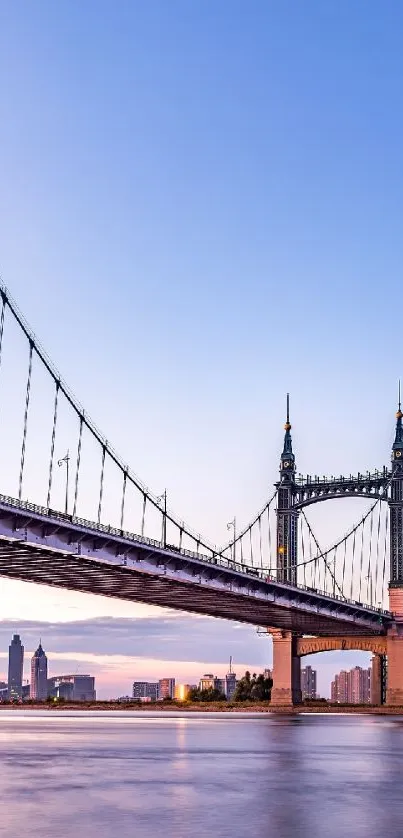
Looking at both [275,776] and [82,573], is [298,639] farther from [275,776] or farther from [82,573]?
[275,776]

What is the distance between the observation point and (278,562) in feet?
479

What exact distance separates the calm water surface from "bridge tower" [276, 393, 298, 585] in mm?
84070

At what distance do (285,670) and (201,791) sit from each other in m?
117

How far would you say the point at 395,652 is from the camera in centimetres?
14325

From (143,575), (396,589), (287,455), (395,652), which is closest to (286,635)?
(395,652)

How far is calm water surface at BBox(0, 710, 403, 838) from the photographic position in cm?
2462

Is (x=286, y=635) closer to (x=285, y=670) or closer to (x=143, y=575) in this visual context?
(x=285, y=670)

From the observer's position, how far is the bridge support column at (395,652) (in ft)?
461

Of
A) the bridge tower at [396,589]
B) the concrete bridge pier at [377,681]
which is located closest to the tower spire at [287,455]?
the bridge tower at [396,589]

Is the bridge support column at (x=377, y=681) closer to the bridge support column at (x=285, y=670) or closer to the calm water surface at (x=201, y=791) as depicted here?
the bridge support column at (x=285, y=670)

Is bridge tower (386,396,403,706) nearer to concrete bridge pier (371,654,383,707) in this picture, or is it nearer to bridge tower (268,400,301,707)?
concrete bridge pier (371,654,383,707)

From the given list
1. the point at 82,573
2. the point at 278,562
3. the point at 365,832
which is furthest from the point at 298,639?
the point at 365,832

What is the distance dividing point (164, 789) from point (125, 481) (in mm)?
70640

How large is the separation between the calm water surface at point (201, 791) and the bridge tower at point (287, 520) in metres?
84.1
